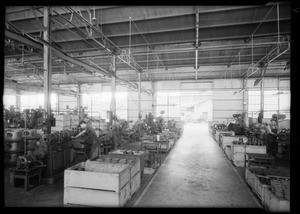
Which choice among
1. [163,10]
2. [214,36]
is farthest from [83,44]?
[214,36]

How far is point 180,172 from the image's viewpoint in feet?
20.9

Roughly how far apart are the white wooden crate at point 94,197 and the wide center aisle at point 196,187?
72 centimetres

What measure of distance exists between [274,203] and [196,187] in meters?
1.97

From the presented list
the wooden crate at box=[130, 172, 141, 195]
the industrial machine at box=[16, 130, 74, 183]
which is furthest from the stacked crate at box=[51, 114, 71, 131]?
the wooden crate at box=[130, 172, 141, 195]

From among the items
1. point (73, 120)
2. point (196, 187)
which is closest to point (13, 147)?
point (73, 120)

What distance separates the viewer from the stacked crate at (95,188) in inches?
139

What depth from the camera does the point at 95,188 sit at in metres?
3.57

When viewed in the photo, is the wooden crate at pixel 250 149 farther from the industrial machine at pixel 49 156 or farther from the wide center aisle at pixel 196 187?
the industrial machine at pixel 49 156

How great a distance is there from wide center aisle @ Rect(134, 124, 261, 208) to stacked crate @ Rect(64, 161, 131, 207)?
789 millimetres

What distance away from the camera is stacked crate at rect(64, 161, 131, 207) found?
352 centimetres

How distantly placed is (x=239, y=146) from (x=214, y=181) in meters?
2.29

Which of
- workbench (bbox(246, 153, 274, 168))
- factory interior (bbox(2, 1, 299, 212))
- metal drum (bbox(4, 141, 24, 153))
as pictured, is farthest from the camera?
metal drum (bbox(4, 141, 24, 153))

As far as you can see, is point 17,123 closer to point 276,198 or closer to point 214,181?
point 214,181

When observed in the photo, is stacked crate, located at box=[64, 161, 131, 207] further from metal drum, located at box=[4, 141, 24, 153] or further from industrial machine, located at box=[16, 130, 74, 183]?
metal drum, located at box=[4, 141, 24, 153]
